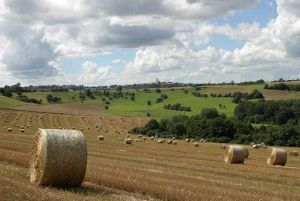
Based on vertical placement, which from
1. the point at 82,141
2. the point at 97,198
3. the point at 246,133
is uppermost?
the point at 82,141

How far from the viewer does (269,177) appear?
21.4m

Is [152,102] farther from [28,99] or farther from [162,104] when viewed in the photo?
[28,99]

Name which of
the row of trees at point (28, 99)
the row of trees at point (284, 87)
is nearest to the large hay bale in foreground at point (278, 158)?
the row of trees at point (284, 87)

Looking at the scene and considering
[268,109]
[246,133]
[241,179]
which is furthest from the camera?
[268,109]

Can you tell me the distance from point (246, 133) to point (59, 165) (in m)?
62.3

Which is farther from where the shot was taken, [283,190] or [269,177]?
[269,177]

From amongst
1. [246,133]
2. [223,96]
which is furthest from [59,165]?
[223,96]

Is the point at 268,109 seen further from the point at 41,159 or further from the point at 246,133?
the point at 41,159

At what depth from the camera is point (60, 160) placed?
47.8 feet

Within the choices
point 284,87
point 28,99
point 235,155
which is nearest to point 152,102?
point 28,99

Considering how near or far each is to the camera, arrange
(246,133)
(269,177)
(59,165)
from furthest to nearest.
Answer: (246,133), (269,177), (59,165)

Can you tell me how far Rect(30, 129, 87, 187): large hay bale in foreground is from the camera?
47.2 feet

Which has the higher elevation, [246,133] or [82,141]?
[82,141]

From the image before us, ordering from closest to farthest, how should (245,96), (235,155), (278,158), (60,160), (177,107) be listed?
(60,160)
(235,155)
(278,158)
(177,107)
(245,96)
